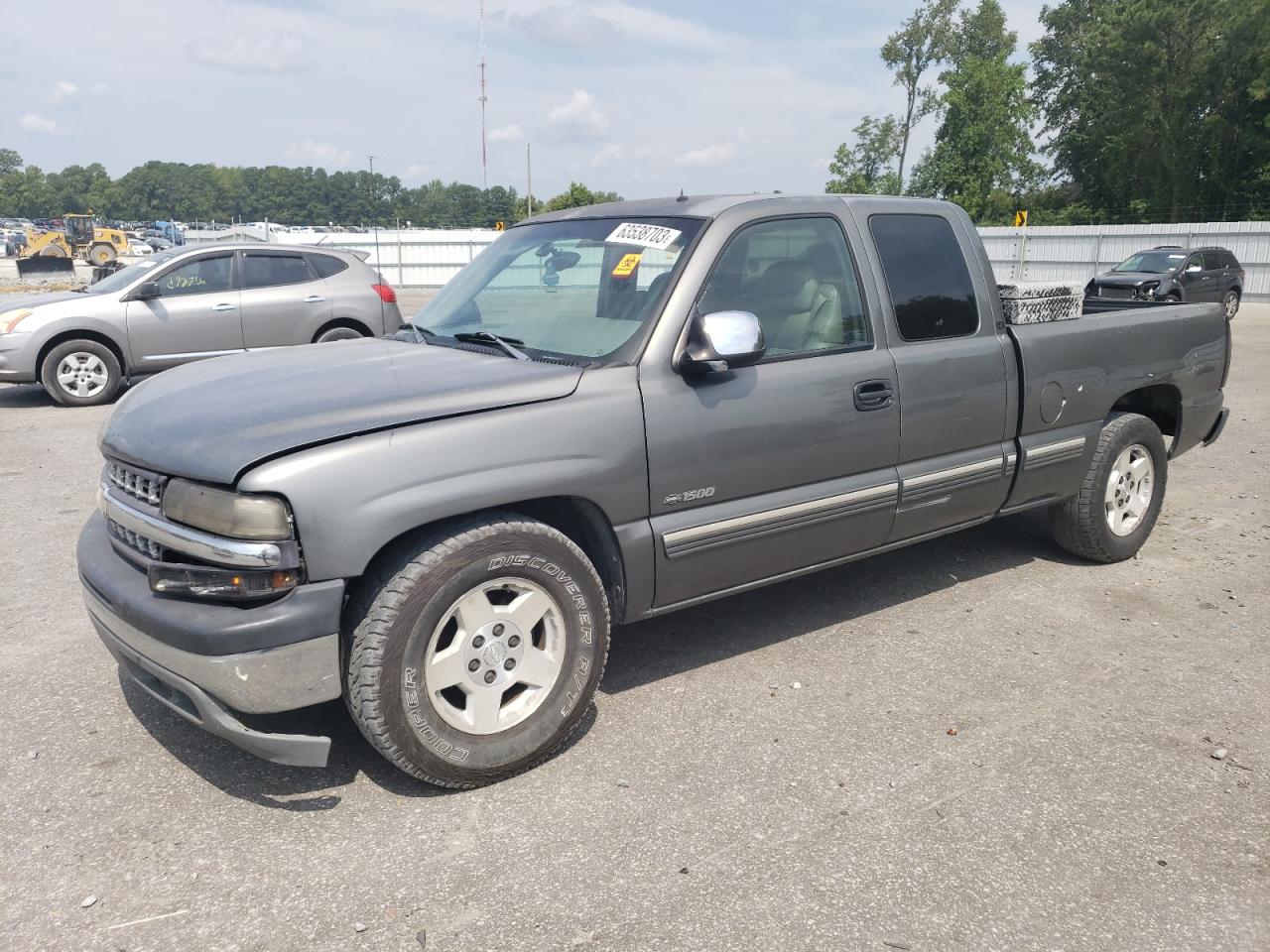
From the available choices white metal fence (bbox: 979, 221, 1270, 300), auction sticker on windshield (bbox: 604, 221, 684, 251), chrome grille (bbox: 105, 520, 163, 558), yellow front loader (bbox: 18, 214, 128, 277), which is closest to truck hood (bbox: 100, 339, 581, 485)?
chrome grille (bbox: 105, 520, 163, 558)

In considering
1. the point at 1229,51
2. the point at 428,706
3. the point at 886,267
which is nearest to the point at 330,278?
the point at 886,267

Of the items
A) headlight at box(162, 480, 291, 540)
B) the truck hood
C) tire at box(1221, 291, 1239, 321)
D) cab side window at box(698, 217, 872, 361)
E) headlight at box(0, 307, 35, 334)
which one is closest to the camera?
headlight at box(162, 480, 291, 540)

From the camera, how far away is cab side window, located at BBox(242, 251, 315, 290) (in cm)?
1084

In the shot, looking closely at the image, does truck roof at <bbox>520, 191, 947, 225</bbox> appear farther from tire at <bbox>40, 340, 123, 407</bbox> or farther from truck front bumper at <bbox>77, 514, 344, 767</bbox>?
tire at <bbox>40, 340, 123, 407</bbox>

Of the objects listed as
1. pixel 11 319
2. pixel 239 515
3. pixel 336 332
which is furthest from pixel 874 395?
pixel 11 319

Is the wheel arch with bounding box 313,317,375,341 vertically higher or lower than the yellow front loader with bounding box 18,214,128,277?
lower

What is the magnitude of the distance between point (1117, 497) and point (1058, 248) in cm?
2915

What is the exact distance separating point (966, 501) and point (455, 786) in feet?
8.56

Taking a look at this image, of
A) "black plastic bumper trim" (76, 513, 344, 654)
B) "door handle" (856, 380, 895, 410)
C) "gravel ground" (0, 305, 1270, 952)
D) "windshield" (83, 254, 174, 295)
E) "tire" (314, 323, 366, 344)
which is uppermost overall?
"windshield" (83, 254, 174, 295)

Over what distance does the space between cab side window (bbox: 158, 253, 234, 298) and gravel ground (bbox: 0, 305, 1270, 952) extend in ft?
21.8

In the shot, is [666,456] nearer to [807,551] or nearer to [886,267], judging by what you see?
[807,551]

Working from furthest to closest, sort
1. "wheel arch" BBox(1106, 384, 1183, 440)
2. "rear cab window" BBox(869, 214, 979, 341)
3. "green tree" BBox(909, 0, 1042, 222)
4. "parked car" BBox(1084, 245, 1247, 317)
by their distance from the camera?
"green tree" BBox(909, 0, 1042, 222) < "parked car" BBox(1084, 245, 1247, 317) < "wheel arch" BBox(1106, 384, 1183, 440) < "rear cab window" BBox(869, 214, 979, 341)

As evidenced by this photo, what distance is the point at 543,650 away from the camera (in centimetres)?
325

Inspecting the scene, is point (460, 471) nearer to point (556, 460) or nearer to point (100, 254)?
point (556, 460)
